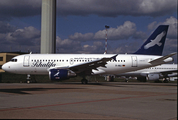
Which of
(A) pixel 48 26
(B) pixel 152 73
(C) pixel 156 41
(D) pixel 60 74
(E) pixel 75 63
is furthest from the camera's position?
(A) pixel 48 26

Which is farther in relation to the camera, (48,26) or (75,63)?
(48,26)

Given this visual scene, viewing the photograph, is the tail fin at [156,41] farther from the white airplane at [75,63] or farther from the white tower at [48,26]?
the white tower at [48,26]

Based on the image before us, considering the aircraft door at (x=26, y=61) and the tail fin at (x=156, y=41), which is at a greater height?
the tail fin at (x=156, y=41)

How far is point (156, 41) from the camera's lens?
99.5 feet

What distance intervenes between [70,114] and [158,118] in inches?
110

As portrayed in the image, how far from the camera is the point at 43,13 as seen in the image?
5803 cm

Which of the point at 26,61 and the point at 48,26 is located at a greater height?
the point at 48,26

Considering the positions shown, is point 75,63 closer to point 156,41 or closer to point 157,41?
point 156,41

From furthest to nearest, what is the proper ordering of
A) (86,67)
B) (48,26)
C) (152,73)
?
(48,26), (152,73), (86,67)

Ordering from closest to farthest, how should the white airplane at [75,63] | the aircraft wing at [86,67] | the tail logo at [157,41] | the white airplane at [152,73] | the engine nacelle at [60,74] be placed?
the engine nacelle at [60,74] < the aircraft wing at [86,67] < the white airplane at [75,63] < the tail logo at [157,41] < the white airplane at [152,73]

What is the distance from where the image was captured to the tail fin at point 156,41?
30.3 metres

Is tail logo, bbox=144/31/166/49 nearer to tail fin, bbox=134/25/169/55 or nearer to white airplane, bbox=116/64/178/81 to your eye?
tail fin, bbox=134/25/169/55

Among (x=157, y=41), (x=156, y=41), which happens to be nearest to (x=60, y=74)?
(x=156, y=41)

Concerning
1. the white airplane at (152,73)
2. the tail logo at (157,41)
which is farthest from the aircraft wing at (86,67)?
the white airplane at (152,73)
